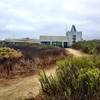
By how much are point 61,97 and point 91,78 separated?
0.96m

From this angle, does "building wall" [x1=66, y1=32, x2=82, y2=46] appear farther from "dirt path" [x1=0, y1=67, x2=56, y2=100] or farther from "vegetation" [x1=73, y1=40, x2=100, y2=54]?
"dirt path" [x1=0, y1=67, x2=56, y2=100]

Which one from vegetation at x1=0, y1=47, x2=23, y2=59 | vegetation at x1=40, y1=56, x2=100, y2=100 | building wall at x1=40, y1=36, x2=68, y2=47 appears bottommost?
building wall at x1=40, y1=36, x2=68, y2=47

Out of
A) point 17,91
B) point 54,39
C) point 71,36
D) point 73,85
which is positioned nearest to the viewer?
point 73,85

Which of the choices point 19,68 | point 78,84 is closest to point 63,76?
point 78,84

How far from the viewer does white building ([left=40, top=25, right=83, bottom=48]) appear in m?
85.5

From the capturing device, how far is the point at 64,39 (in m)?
85.9

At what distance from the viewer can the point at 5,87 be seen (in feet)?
44.1

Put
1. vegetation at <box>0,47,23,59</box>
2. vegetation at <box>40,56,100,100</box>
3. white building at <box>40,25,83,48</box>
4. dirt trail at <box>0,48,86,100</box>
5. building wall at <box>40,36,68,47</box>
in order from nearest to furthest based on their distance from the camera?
vegetation at <box>40,56,100,100</box>
dirt trail at <box>0,48,86,100</box>
vegetation at <box>0,47,23,59</box>
white building at <box>40,25,83,48</box>
building wall at <box>40,36,68,47</box>

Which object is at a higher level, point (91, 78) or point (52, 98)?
point (91, 78)

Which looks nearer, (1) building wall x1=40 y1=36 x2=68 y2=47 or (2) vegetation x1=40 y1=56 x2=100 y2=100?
(2) vegetation x1=40 y1=56 x2=100 y2=100

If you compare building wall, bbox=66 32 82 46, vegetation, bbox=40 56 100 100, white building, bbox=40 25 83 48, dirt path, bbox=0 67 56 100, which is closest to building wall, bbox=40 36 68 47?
white building, bbox=40 25 83 48

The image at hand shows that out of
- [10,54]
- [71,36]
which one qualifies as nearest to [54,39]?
[71,36]

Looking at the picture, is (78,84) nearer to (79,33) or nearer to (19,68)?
(19,68)

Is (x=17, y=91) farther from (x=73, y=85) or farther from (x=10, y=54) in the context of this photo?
(x=10, y=54)
